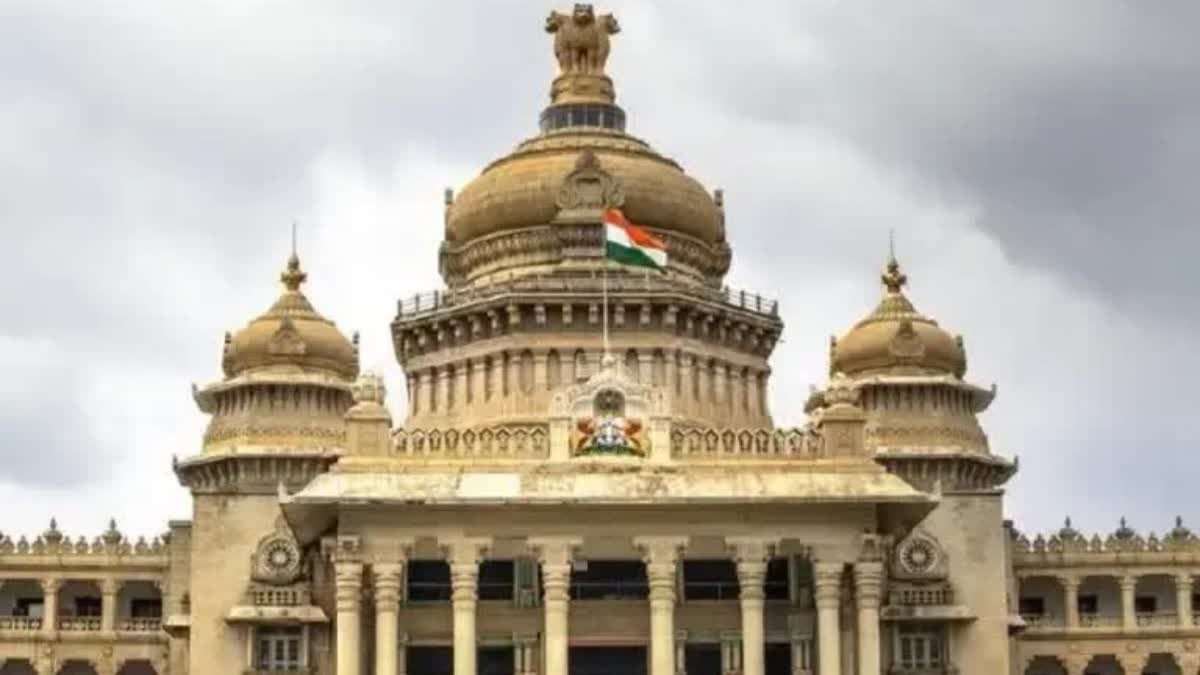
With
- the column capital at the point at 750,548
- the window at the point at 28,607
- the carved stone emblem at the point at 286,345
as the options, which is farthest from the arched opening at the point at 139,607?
the column capital at the point at 750,548

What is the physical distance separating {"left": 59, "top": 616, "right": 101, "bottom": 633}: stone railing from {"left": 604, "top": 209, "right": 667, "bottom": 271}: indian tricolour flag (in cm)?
2603

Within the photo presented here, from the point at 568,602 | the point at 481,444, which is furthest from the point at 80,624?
the point at 568,602

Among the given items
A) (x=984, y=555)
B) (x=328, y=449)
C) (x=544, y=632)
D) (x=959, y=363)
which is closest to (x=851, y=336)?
(x=959, y=363)

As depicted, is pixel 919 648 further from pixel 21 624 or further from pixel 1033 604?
pixel 21 624

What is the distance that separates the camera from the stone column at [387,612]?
58250mm

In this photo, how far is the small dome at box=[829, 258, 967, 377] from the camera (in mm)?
79688

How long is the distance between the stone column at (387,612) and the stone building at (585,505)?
0.06 metres

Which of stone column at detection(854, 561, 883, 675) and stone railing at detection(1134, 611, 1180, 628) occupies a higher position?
stone railing at detection(1134, 611, 1180, 628)

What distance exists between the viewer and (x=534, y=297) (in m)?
72.9

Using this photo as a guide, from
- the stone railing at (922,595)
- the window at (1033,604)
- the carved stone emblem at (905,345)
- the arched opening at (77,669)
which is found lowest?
the arched opening at (77,669)

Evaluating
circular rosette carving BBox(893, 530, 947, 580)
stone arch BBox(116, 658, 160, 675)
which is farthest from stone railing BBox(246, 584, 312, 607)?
circular rosette carving BBox(893, 530, 947, 580)

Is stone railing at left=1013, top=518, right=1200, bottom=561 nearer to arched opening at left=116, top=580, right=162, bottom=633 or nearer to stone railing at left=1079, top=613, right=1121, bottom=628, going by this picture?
stone railing at left=1079, top=613, right=1121, bottom=628

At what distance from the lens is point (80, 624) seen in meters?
81.6

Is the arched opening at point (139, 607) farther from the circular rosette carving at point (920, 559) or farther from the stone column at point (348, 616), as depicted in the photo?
the circular rosette carving at point (920, 559)
